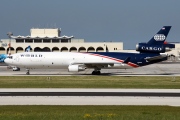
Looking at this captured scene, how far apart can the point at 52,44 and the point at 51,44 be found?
359 mm

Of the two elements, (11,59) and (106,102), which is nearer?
(106,102)

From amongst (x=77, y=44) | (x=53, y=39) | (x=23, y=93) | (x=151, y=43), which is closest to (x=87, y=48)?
(x=77, y=44)

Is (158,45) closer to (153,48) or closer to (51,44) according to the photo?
(153,48)

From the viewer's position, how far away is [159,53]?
6544 centimetres

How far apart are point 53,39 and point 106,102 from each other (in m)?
128

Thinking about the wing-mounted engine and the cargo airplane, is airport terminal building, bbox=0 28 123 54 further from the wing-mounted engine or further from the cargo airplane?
the cargo airplane

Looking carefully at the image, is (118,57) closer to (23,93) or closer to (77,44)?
(23,93)

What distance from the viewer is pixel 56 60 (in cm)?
6259

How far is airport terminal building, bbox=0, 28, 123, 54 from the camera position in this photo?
143 m
